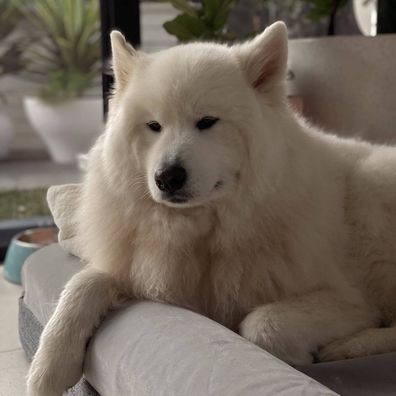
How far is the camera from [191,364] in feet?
4.59

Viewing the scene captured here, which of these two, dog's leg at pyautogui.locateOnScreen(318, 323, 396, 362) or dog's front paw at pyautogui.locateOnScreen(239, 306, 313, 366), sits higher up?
dog's front paw at pyautogui.locateOnScreen(239, 306, 313, 366)

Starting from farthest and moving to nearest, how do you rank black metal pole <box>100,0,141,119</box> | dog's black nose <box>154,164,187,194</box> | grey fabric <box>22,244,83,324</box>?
black metal pole <box>100,0,141,119</box> → grey fabric <box>22,244,83,324</box> → dog's black nose <box>154,164,187,194</box>

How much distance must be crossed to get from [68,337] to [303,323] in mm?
605

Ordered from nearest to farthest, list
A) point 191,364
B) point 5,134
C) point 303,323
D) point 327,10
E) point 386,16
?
point 191,364
point 303,323
point 386,16
point 327,10
point 5,134

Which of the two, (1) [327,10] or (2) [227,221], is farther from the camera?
(1) [327,10]

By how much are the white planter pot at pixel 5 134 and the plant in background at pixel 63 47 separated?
0.29m

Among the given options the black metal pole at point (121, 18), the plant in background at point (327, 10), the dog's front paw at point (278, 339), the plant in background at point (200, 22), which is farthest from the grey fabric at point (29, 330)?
the plant in background at point (327, 10)

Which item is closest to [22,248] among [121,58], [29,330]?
[29,330]

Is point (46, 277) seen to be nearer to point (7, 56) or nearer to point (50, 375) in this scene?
point (50, 375)

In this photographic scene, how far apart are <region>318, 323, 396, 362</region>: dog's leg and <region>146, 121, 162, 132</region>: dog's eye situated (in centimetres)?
71

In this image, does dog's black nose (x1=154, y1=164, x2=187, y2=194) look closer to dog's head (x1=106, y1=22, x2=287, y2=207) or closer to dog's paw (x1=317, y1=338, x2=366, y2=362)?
dog's head (x1=106, y1=22, x2=287, y2=207)

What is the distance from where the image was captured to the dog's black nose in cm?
158

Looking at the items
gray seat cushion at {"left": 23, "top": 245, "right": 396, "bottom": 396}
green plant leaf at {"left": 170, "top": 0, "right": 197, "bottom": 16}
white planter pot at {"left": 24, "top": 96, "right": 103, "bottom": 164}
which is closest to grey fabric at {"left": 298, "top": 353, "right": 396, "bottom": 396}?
gray seat cushion at {"left": 23, "top": 245, "right": 396, "bottom": 396}

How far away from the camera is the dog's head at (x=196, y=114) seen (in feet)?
5.28
